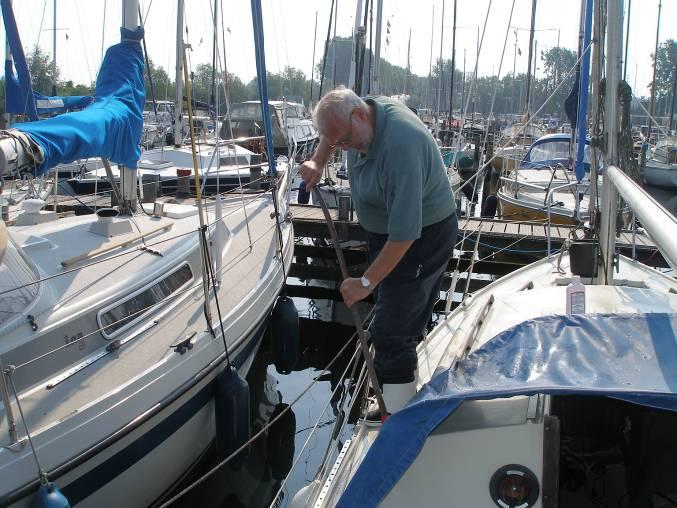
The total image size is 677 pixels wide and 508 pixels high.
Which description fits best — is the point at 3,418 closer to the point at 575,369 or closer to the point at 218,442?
the point at 218,442

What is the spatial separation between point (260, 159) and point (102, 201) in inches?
169

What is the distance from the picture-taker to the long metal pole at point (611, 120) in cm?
380

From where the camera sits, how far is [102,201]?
34.3 ft

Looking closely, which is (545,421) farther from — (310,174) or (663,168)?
(663,168)

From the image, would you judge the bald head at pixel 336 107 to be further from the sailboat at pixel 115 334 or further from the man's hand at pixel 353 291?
the sailboat at pixel 115 334

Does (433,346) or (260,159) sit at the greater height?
(260,159)

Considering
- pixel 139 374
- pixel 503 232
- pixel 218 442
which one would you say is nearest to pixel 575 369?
pixel 139 374

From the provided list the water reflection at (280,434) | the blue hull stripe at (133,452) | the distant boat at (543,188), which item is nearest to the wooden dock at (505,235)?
the distant boat at (543,188)

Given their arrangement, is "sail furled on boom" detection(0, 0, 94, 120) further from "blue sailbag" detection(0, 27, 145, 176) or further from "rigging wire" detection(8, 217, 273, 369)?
"rigging wire" detection(8, 217, 273, 369)

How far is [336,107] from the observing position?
255cm

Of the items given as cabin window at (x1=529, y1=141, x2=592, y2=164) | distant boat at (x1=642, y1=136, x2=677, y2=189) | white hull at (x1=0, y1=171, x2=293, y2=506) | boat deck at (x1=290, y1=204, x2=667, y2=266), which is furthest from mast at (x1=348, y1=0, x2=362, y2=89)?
Result: distant boat at (x1=642, y1=136, x2=677, y2=189)

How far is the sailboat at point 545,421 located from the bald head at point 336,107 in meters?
1.10

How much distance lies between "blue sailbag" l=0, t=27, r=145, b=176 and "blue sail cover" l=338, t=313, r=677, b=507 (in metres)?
2.57

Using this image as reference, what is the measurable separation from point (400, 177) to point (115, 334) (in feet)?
7.80
